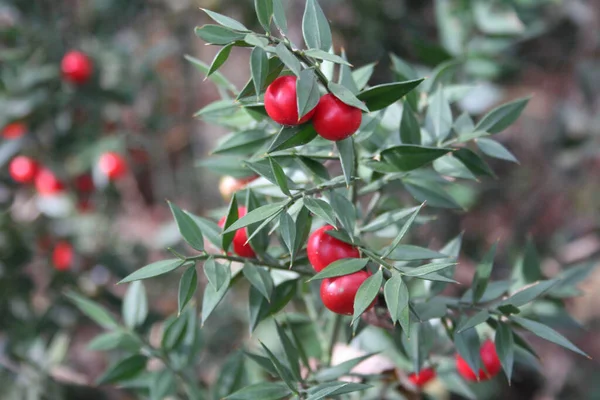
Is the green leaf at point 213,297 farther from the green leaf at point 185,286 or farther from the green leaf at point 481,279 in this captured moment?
the green leaf at point 481,279

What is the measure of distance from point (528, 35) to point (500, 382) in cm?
112

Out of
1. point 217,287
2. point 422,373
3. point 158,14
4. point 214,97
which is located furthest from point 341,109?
point 214,97

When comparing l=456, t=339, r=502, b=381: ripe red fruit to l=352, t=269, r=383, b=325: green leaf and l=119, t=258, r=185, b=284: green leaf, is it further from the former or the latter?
l=119, t=258, r=185, b=284: green leaf

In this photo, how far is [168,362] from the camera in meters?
1.10

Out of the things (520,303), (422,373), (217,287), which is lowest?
(422,373)

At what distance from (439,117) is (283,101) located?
1.15ft

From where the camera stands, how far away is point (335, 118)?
0.70m

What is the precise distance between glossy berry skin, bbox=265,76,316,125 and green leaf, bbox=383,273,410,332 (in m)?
0.22

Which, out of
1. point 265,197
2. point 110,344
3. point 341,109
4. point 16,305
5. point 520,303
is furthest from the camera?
point 16,305

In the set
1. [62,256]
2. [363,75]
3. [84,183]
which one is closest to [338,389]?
[363,75]

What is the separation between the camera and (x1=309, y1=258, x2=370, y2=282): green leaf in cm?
71

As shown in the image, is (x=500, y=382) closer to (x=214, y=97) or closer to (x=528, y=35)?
(x=528, y=35)

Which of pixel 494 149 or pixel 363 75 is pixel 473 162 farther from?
pixel 363 75

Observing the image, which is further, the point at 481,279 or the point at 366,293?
the point at 481,279
